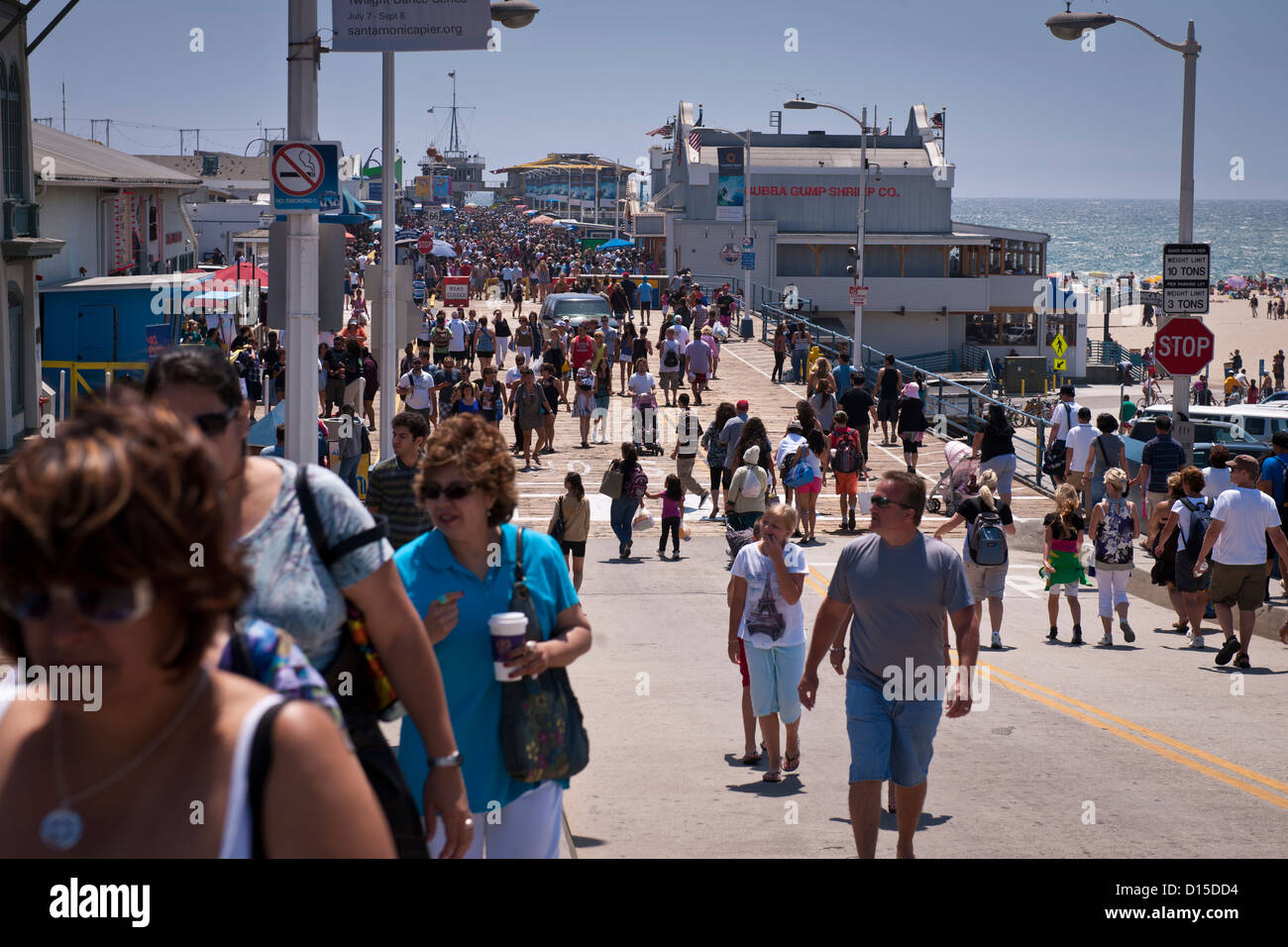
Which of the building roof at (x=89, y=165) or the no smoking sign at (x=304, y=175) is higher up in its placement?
the building roof at (x=89, y=165)

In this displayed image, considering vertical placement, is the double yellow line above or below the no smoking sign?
below

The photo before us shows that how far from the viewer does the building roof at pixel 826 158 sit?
65.2 m

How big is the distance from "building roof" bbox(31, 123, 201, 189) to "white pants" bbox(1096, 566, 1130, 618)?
21.9 m

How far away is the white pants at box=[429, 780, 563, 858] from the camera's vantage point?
452cm

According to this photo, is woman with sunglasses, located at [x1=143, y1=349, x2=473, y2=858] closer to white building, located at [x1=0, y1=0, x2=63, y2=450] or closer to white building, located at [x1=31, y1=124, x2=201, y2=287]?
white building, located at [x1=0, y1=0, x2=63, y2=450]

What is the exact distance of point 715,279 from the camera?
6300cm

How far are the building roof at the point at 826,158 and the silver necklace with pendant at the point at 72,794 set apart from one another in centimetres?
6355

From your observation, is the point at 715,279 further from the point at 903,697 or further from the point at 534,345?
the point at 903,697

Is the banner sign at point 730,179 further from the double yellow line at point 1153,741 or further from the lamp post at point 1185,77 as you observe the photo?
the double yellow line at point 1153,741

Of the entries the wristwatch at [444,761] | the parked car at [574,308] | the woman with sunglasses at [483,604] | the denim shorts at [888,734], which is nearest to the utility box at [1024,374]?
the parked car at [574,308]

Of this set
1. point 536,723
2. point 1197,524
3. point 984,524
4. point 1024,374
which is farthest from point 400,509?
point 1024,374

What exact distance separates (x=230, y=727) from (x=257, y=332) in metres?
30.0

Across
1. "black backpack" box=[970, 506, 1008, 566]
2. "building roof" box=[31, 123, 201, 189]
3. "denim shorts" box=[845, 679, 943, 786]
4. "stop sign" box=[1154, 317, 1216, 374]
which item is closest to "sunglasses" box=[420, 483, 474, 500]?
"denim shorts" box=[845, 679, 943, 786]
